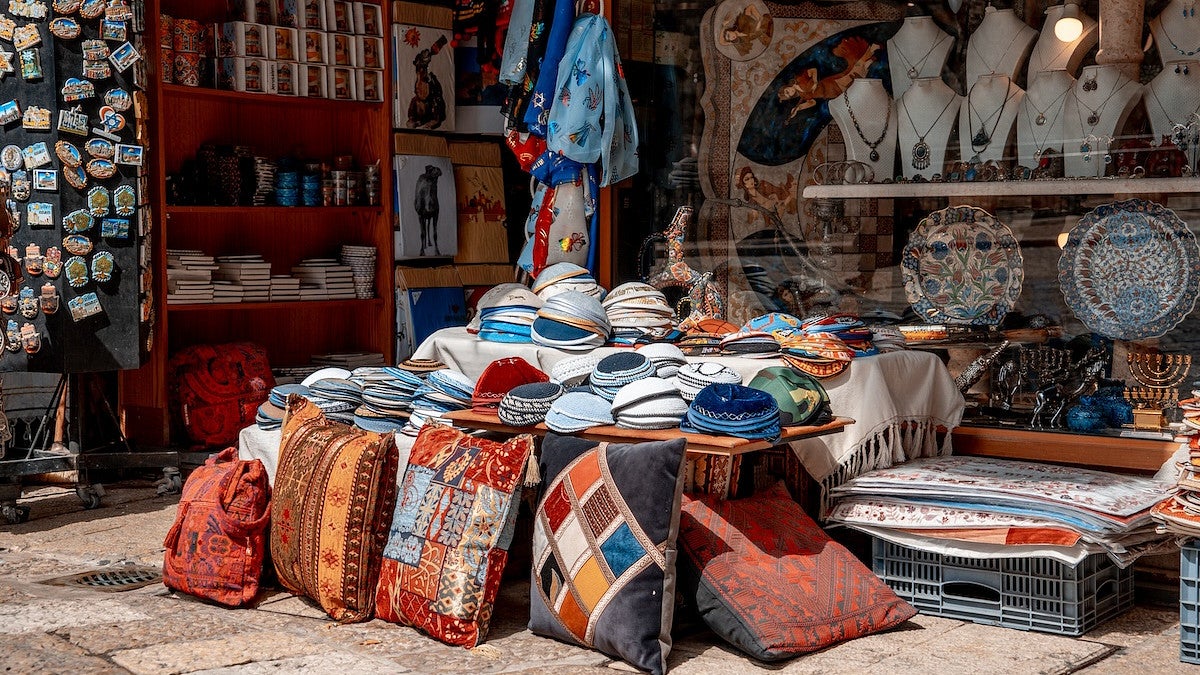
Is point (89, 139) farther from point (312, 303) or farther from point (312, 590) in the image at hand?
point (312, 590)

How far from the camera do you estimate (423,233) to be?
21.7 ft

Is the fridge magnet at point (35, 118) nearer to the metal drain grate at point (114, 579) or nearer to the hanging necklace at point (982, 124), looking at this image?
the metal drain grate at point (114, 579)

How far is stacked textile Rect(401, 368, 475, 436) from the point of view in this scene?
4285 mm

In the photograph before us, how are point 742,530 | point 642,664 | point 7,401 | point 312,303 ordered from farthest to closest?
point 312,303
point 7,401
point 742,530
point 642,664

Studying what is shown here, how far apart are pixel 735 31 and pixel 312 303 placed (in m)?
2.49

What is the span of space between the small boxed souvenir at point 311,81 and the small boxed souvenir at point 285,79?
2cm

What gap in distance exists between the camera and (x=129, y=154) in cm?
538

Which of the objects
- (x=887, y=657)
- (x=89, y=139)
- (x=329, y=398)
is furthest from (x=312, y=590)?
(x=89, y=139)

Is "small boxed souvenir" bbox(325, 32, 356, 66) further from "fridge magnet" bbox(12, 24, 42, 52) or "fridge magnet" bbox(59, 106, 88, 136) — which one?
"fridge magnet" bbox(12, 24, 42, 52)

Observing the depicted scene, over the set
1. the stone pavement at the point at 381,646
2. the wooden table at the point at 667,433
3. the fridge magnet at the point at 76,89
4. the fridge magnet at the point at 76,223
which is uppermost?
the fridge magnet at the point at 76,89

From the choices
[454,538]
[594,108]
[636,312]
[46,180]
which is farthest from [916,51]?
[46,180]

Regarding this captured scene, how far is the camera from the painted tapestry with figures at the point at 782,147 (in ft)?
16.5

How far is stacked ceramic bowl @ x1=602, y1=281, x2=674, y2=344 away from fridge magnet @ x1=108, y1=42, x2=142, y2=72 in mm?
2200

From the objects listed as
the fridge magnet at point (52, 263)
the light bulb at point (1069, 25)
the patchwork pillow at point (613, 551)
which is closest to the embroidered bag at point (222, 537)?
the patchwork pillow at point (613, 551)
